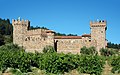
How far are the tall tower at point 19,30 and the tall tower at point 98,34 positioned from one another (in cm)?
1077

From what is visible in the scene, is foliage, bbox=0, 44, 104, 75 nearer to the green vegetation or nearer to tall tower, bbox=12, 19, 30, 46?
the green vegetation

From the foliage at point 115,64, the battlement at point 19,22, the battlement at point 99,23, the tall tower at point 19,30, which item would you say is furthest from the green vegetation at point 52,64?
the battlement at point 19,22

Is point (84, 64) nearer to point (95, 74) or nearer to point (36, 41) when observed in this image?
point (95, 74)

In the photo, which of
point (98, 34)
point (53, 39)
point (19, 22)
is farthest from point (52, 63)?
point (19, 22)

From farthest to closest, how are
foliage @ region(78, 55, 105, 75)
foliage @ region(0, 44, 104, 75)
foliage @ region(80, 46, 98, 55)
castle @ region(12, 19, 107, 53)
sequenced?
castle @ region(12, 19, 107, 53) → foliage @ region(80, 46, 98, 55) → foliage @ region(78, 55, 105, 75) → foliage @ region(0, 44, 104, 75)

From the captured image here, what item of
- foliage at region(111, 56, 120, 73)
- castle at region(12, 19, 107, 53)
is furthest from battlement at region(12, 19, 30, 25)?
foliage at region(111, 56, 120, 73)

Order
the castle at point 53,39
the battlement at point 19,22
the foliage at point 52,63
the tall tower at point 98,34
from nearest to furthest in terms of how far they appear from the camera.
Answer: the foliage at point 52,63 < the castle at point 53,39 < the tall tower at point 98,34 < the battlement at point 19,22

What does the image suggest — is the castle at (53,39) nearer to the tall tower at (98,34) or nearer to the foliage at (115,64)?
the tall tower at (98,34)

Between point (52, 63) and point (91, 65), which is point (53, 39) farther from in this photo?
point (52, 63)

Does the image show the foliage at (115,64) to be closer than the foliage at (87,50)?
Yes

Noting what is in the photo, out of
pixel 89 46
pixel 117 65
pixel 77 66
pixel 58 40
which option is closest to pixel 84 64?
pixel 77 66

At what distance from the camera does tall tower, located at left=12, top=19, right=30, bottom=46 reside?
5619cm

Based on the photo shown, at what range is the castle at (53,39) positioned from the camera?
54156mm

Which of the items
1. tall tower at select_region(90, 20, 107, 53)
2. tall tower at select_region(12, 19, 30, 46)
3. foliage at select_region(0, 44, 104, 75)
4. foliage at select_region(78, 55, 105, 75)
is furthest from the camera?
tall tower at select_region(12, 19, 30, 46)
